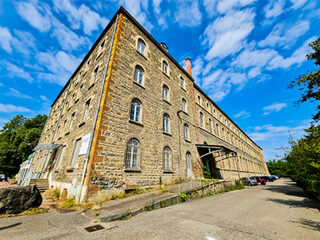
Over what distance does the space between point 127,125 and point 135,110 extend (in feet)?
4.90

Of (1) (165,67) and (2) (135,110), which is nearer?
(2) (135,110)

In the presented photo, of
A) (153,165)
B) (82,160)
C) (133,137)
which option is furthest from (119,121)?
(153,165)

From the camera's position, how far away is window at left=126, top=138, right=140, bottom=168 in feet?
27.1

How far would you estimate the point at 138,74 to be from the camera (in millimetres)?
10914

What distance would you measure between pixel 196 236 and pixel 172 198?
11.7 feet

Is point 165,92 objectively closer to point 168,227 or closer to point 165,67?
point 165,67

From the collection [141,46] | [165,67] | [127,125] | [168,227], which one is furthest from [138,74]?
[168,227]

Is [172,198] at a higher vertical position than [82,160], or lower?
lower

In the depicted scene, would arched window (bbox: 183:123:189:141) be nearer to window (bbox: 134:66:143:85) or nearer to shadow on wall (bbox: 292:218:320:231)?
window (bbox: 134:66:143:85)

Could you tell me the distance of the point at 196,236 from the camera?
331 cm

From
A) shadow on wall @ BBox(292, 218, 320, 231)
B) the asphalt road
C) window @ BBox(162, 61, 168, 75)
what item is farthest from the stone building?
shadow on wall @ BBox(292, 218, 320, 231)

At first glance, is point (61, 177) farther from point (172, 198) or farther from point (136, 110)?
point (172, 198)

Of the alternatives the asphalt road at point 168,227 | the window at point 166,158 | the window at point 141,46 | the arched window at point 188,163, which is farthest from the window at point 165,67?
the asphalt road at point 168,227

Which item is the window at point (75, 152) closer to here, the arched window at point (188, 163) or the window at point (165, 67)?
the arched window at point (188, 163)
